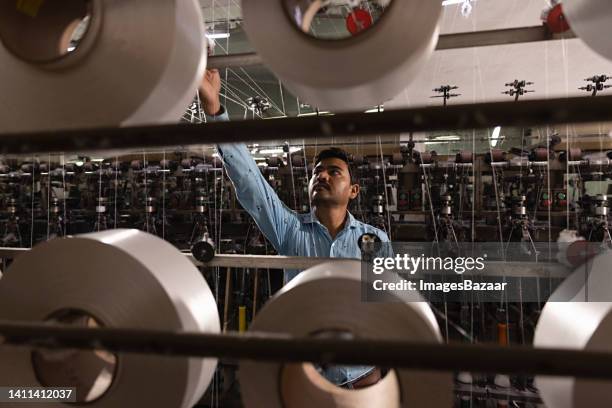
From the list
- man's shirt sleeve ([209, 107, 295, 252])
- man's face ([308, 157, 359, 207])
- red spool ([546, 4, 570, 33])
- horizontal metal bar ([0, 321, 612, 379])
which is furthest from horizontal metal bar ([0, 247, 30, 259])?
red spool ([546, 4, 570, 33])

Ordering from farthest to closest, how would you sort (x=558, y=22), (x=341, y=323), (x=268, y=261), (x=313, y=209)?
(x=313, y=209)
(x=268, y=261)
(x=558, y=22)
(x=341, y=323)

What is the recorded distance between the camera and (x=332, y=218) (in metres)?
1.36

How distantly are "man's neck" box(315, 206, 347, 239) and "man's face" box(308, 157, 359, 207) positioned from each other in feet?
0.08

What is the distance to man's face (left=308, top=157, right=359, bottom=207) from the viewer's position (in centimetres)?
128

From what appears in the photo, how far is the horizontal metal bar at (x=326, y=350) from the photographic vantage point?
0.33 meters

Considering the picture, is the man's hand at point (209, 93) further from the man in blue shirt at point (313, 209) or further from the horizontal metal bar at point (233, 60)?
the man in blue shirt at point (313, 209)

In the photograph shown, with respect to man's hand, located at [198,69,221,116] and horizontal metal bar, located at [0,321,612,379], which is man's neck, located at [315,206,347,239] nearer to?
man's hand, located at [198,69,221,116]

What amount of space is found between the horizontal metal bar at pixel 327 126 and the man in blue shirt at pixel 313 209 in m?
0.78

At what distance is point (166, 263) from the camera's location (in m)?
0.53

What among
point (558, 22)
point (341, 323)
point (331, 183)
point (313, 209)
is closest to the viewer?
point (341, 323)

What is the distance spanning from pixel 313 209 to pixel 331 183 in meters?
0.16

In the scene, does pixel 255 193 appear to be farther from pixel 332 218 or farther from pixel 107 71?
pixel 107 71

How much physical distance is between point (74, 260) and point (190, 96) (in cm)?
27

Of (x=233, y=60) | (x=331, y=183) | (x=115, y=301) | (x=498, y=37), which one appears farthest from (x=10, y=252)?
(x=498, y=37)
